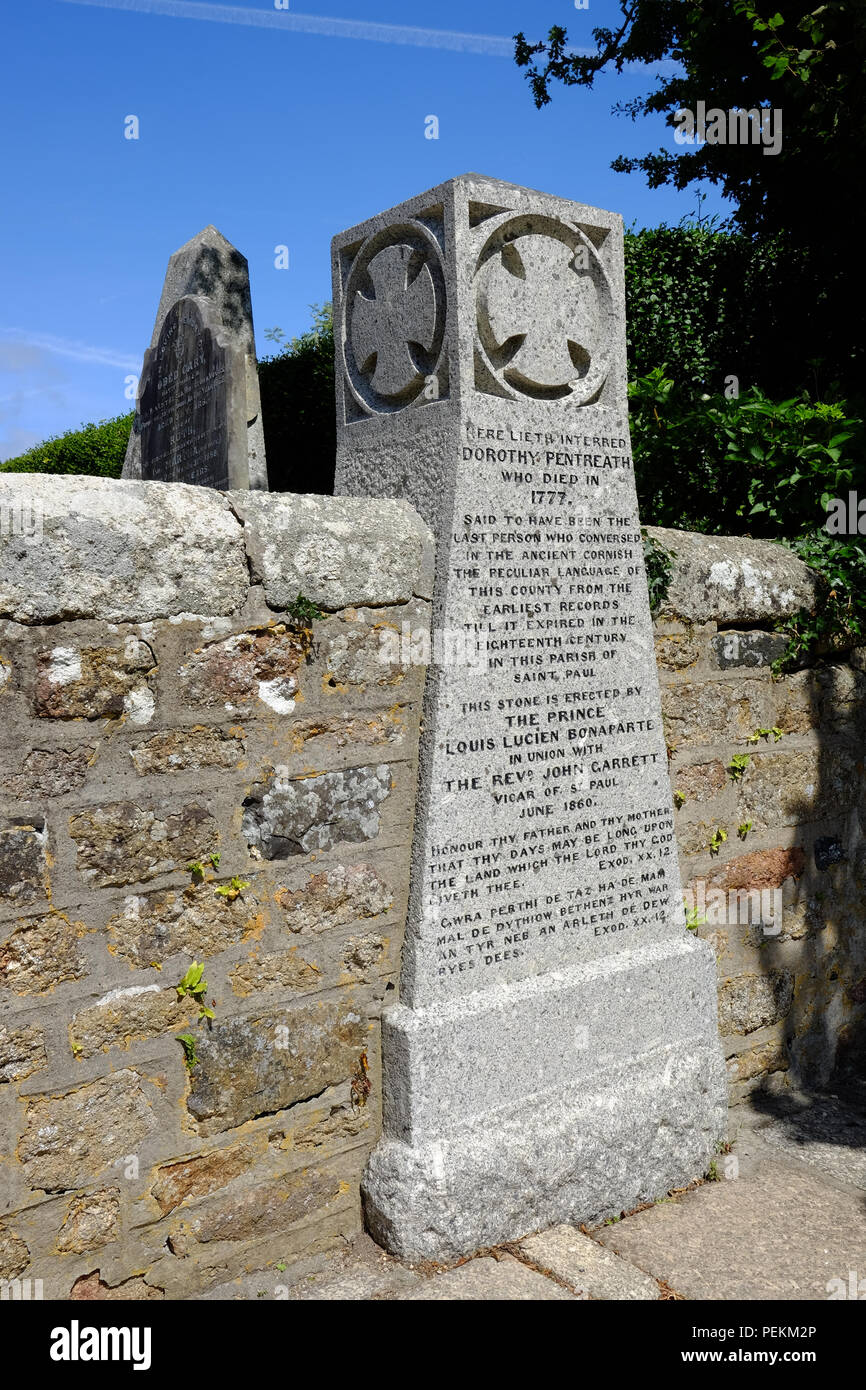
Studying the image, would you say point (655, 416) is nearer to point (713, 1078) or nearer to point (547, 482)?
point (547, 482)

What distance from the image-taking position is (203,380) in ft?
19.2

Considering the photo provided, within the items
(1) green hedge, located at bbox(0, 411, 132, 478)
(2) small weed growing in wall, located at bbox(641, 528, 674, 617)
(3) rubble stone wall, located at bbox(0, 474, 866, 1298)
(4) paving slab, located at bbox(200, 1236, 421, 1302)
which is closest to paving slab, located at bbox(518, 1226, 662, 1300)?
(4) paving slab, located at bbox(200, 1236, 421, 1302)

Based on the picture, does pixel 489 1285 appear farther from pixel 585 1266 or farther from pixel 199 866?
pixel 199 866

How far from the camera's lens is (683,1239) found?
2.92 metres

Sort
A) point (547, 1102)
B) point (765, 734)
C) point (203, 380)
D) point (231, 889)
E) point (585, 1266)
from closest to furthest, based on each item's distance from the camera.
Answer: point (231, 889) < point (585, 1266) < point (547, 1102) < point (765, 734) < point (203, 380)

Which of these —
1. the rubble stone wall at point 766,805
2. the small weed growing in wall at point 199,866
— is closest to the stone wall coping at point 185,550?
the small weed growing in wall at point 199,866

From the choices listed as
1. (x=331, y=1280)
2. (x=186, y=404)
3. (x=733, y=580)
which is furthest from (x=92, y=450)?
(x=331, y=1280)

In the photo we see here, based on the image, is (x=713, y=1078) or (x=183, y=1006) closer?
(x=183, y=1006)

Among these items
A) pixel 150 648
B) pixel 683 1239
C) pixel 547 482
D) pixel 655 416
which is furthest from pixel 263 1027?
pixel 655 416

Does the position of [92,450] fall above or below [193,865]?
above

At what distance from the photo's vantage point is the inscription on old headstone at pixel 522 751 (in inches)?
109

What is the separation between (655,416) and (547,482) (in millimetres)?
2253

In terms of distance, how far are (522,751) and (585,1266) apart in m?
1.31

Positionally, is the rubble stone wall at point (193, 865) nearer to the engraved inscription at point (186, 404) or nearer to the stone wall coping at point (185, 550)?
the stone wall coping at point (185, 550)
